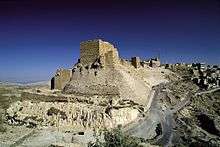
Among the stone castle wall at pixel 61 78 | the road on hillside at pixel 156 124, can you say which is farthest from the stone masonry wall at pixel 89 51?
the road on hillside at pixel 156 124

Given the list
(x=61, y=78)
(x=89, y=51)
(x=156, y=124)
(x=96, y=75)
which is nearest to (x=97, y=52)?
(x=89, y=51)

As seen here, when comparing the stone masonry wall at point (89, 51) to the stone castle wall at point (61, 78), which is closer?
the stone masonry wall at point (89, 51)

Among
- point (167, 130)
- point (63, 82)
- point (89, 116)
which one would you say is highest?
point (63, 82)

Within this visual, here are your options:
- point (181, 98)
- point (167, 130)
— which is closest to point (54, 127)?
point (167, 130)

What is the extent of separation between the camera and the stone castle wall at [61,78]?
1521 inches

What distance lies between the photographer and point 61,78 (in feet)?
128

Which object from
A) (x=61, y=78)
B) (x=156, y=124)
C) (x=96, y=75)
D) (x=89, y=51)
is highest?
(x=89, y=51)

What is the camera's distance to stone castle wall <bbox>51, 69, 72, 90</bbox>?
1521 inches

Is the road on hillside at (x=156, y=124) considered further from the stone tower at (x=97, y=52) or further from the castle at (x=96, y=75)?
the stone tower at (x=97, y=52)

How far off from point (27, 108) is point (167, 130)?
14543 millimetres

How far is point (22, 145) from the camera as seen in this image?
20.9m

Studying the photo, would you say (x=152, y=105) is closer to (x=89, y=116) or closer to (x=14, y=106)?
(x=89, y=116)

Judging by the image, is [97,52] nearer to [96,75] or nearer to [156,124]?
[96,75]

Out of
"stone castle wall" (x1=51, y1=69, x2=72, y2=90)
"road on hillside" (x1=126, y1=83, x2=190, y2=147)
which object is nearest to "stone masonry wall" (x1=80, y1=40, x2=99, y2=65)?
"stone castle wall" (x1=51, y1=69, x2=72, y2=90)
